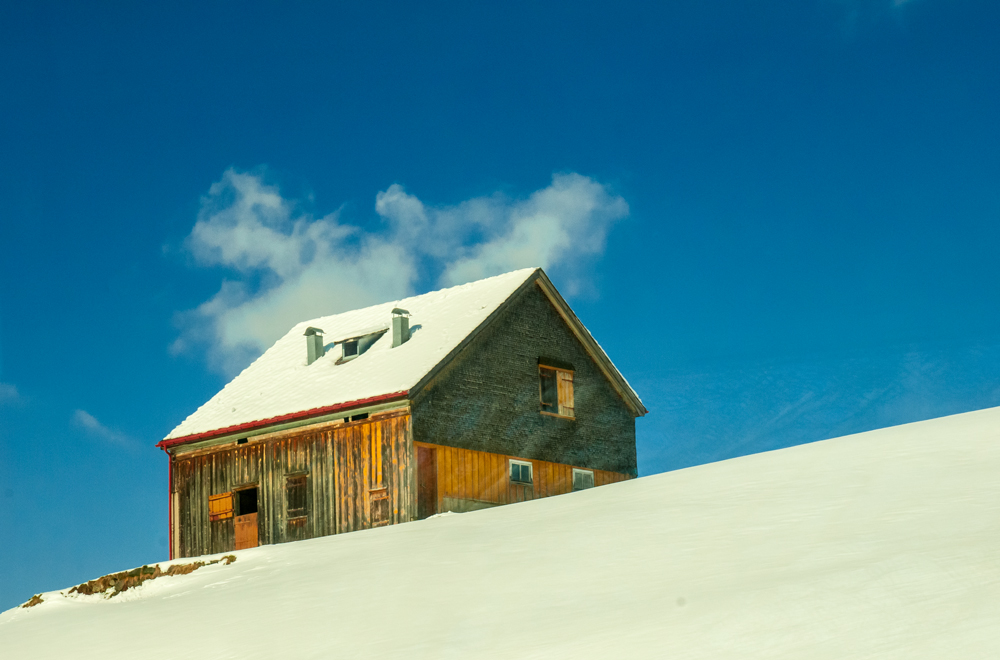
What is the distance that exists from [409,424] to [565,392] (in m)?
6.57

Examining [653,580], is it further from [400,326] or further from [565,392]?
[400,326]

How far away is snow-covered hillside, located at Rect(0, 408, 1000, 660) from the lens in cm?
1230

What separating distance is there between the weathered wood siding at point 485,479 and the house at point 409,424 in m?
0.04

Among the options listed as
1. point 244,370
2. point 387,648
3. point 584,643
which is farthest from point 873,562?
point 244,370

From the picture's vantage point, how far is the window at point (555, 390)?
35.1 m

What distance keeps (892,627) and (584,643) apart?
322 centimetres

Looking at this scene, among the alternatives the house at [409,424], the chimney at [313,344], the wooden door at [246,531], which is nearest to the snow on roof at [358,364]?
the house at [409,424]

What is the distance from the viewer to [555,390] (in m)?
35.5

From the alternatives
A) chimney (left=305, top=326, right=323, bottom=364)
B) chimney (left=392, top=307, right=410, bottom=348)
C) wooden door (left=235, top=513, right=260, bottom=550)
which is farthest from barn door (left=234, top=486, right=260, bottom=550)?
chimney (left=392, top=307, right=410, bottom=348)

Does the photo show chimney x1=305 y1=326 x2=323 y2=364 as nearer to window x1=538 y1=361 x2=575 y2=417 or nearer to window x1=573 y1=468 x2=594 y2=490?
window x1=538 y1=361 x2=575 y2=417

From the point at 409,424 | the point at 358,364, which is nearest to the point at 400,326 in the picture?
the point at 358,364

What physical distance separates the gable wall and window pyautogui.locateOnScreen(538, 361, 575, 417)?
273 mm

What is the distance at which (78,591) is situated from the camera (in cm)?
2416

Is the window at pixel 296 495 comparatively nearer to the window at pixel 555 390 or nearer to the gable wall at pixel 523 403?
the gable wall at pixel 523 403
